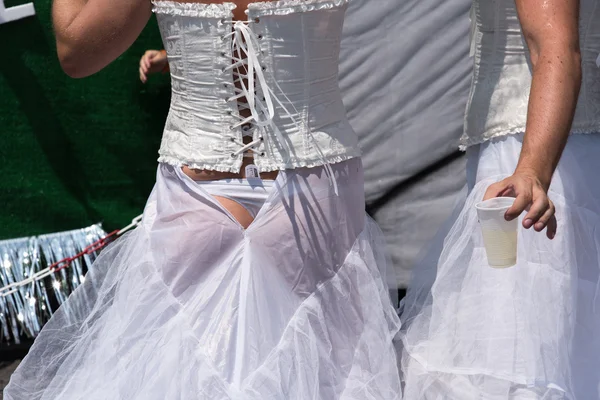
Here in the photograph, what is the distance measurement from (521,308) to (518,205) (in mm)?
462

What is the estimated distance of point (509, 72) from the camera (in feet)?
6.80

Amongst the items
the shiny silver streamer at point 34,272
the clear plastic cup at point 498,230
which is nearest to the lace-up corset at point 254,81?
the clear plastic cup at point 498,230

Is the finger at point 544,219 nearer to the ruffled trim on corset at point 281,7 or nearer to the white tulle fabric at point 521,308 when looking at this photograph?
the white tulle fabric at point 521,308

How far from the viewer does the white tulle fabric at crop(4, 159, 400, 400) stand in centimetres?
178

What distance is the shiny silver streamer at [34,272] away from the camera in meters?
3.25

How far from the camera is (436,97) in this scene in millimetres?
3227

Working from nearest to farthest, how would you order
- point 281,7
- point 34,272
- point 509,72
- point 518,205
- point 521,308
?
point 518,205
point 281,7
point 521,308
point 509,72
point 34,272

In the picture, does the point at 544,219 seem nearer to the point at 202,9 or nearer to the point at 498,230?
the point at 498,230

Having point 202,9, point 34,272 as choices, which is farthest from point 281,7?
point 34,272

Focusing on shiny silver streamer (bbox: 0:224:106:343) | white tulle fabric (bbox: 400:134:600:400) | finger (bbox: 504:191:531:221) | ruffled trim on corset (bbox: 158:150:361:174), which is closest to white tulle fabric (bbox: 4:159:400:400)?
ruffled trim on corset (bbox: 158:150:361:174)

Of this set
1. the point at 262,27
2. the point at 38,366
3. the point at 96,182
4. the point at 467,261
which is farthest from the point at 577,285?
the point at 96,182

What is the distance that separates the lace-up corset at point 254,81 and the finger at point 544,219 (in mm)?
496

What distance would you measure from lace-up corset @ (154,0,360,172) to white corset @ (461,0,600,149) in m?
0.42

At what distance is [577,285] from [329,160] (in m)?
0.62
